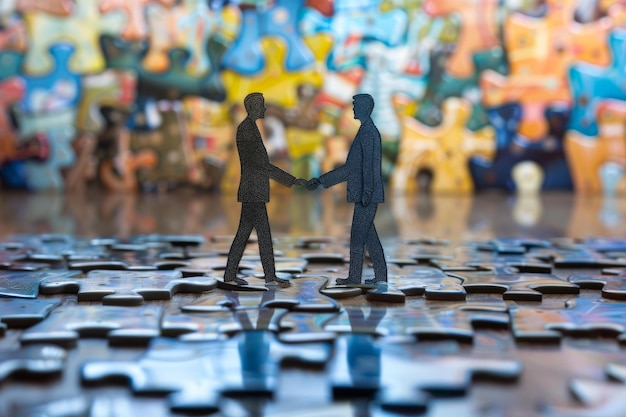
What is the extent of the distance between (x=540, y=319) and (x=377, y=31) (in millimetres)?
7129

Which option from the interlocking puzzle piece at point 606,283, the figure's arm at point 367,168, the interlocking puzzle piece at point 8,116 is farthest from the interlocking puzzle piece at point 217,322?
the interlocking puzzle piece at point 8,116

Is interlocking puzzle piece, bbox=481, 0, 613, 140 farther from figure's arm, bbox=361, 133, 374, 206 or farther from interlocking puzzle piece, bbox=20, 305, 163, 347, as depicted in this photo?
interlocking puzzle piece, bbox=20, 305, 163, 347

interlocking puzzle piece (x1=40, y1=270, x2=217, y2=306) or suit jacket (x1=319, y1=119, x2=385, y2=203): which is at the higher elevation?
suit jacket (x1=319, y1=119, x2=385, y2=203)

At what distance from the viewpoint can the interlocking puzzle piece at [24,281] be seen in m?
2.21

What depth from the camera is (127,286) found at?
229cm

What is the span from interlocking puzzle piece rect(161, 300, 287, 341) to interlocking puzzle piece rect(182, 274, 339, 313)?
3 centimetres

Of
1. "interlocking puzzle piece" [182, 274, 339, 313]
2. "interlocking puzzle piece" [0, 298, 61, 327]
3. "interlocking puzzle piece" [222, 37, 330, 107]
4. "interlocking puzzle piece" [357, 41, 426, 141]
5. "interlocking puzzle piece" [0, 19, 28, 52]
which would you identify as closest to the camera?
"interlocking puzzle piece" [0, 298, 61, 327]

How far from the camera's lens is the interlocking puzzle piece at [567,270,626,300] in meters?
2.28

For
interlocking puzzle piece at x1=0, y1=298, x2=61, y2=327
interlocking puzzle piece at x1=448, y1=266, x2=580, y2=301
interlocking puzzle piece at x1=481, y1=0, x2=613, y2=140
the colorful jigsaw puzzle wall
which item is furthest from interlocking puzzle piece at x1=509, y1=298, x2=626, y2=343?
interlocking puzzle piece at x1=481, y1=0, x2=613, y2=140

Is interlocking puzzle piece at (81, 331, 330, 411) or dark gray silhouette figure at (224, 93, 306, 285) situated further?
dark gray silhouette figure at (224, 93, 306, 285)

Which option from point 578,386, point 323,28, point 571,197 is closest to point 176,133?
point 323,28

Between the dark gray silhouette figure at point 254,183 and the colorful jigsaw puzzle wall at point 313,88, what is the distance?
5.88 m

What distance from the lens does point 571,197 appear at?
8133 mm

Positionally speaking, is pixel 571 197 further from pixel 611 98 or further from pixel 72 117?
pixel 72 117
